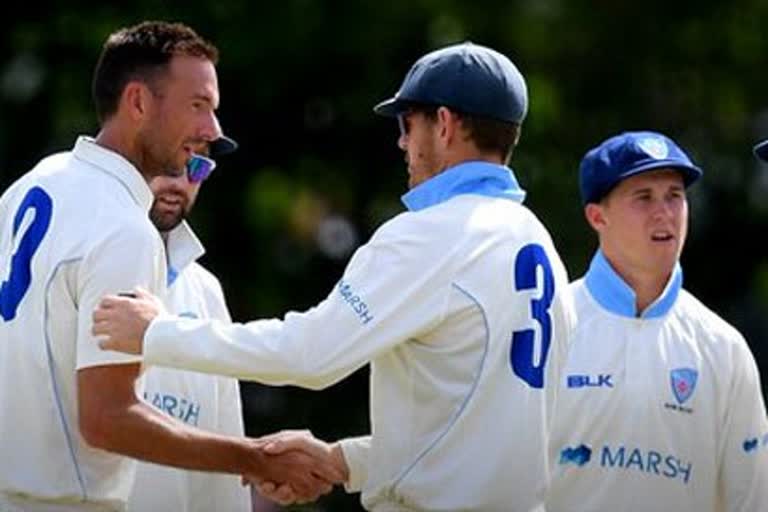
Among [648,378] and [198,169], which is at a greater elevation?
[198,169]

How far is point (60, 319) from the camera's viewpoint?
9008 mm

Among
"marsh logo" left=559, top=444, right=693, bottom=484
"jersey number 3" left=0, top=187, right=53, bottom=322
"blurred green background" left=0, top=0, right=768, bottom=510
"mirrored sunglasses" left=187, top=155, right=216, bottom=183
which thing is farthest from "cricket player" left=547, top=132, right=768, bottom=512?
"blurred green background" left=0, top=0, right=768, bottom=510

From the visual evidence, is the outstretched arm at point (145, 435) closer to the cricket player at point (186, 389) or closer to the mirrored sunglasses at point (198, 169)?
the cricket player at point (186, 389)

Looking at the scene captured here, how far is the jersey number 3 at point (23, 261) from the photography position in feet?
29.7

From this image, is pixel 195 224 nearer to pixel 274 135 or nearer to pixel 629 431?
pixel 274 135

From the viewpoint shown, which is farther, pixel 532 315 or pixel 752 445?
pixel 752 445

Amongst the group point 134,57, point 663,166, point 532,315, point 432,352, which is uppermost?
point 134,57

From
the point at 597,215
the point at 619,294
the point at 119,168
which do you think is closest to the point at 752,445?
the point at 619,294

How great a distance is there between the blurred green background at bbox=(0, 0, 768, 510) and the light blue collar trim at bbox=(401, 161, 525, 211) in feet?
28.9

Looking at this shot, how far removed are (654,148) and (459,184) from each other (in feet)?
5.13

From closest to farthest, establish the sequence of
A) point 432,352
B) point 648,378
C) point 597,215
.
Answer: point 432,352 → point 648,378 → point 597,215

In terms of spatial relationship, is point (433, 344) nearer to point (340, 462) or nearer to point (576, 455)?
point (340, 462)

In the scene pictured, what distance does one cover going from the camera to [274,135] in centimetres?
1903

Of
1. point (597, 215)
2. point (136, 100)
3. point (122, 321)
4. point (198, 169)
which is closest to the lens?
point (122, 321)
